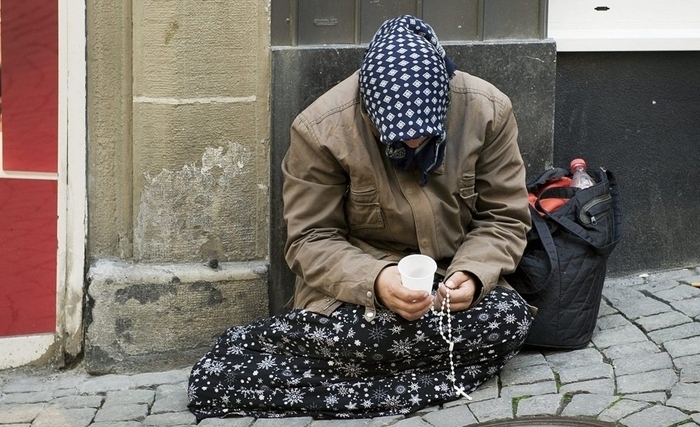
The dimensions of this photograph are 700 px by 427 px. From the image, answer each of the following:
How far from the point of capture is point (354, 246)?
165 inches

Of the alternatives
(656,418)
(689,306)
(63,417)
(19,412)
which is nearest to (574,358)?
(656,418)

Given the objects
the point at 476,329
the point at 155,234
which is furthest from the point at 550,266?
the point at 155,234

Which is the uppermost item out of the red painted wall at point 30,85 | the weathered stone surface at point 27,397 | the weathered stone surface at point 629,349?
the red painted wall at point 30,85

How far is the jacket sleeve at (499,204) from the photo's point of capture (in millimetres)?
4148

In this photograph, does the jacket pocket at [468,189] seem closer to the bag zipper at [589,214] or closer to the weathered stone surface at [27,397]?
the bag zipper at [589,214]

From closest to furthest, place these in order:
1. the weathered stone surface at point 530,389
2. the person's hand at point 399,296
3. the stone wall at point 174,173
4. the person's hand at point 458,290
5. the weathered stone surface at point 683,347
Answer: the person's hand at point 399,296 < the person's hand at point 458,290 < the weathered stone surface at point 530,389 < the weathered stone surface at point 683,347 < the stone wall at point 174,173

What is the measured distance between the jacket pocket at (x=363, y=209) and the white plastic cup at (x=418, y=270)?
0.94 ft

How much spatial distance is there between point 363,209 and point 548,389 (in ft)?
2.89

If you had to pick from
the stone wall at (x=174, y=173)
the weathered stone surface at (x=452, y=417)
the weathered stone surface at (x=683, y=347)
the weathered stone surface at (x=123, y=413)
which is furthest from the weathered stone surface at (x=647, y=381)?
the weathered stone surface at (x=123, y=413)

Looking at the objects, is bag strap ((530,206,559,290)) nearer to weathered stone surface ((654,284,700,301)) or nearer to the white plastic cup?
the white plastic cup

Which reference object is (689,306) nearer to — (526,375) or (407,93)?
(526,375)

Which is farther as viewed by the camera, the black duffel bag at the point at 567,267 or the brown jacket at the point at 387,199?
the black duffel bag at the point at 567,267

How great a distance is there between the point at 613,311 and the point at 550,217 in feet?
2.15

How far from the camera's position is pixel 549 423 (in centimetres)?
386
